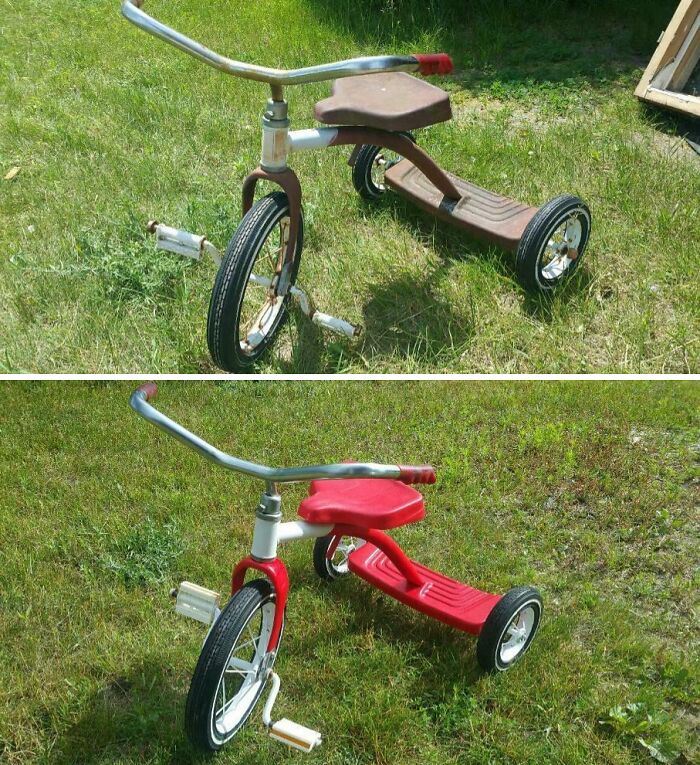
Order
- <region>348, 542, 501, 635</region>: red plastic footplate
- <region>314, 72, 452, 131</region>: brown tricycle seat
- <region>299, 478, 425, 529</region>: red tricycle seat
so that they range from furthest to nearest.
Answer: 1. <region>314, 72, 452, 131</region>: brown tricycle seat
2. <region>348, 542, 501, 635</region>: red plastic footplate
3. <region>299, 478, 425, 529</region>: red tricycle seat

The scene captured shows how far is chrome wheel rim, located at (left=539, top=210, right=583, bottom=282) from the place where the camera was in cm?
338

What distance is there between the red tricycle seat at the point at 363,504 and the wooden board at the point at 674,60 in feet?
10.2

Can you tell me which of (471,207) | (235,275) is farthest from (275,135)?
(471,207)

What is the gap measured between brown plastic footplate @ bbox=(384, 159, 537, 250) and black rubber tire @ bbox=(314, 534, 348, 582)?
1.38 m

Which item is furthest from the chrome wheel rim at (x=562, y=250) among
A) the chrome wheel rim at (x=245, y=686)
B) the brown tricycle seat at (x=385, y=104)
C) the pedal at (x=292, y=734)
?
the pedal at (x=292, y=734)

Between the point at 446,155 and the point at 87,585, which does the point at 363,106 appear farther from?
the point at 87,585

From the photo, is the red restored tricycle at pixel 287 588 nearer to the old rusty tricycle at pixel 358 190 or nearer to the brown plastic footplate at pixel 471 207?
the old rusty tricycle at pixel 358 190

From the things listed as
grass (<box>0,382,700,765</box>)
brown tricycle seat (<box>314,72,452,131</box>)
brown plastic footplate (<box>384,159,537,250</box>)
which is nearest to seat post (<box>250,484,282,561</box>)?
grass (<box>0,382,700,765</box>)

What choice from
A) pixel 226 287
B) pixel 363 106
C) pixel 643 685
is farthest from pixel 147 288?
pixel 643 685

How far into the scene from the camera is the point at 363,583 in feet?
10.0

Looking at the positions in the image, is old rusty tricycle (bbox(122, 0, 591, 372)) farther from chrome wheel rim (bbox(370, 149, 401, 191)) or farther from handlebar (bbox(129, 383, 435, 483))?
handlebar (bbox(129, 383, 435, 483))

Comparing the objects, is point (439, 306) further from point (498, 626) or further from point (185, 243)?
point (498, 626)

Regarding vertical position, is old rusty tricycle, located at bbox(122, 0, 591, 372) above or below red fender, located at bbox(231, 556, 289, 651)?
above

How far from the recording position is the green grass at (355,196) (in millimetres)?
3248
